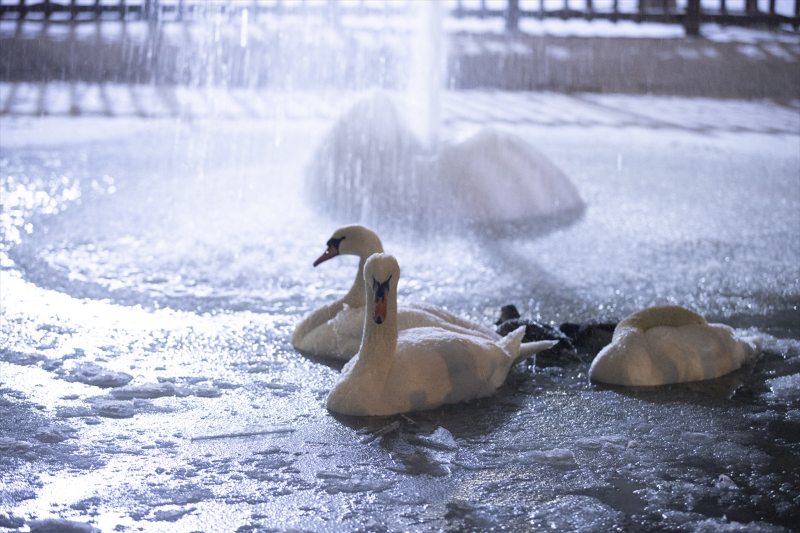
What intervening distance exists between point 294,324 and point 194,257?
4.91ft

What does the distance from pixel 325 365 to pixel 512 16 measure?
12.3 metres

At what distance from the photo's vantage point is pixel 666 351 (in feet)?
13.2

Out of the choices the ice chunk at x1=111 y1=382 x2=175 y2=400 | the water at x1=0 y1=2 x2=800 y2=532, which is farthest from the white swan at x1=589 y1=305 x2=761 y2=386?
the ice chunk at x1=111 y1=382 x2=175 y2=400

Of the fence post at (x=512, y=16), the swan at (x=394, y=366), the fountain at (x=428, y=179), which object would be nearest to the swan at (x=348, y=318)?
the swan at (x=394, y=366)

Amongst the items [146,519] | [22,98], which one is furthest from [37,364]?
[22,98]

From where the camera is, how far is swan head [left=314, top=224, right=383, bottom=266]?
439 cm

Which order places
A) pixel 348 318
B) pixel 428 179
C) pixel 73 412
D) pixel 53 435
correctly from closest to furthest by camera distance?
1. pixel 53 435
2. pixel 73 412
3. pixel 348 318
4. pixel 428 179

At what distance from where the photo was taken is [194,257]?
19.7 feet

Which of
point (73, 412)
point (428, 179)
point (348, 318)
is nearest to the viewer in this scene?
point (73, 412)

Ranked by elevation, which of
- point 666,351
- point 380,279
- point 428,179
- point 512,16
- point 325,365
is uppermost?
point 512,16

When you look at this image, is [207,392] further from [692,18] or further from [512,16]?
[692,18]

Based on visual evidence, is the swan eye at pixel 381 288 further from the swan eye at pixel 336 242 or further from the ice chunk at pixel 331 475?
the swan eye at pixel 336 242

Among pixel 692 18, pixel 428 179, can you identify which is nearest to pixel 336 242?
pixel 428 179

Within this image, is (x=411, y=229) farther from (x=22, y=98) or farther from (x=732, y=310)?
(x=22, y=98)
